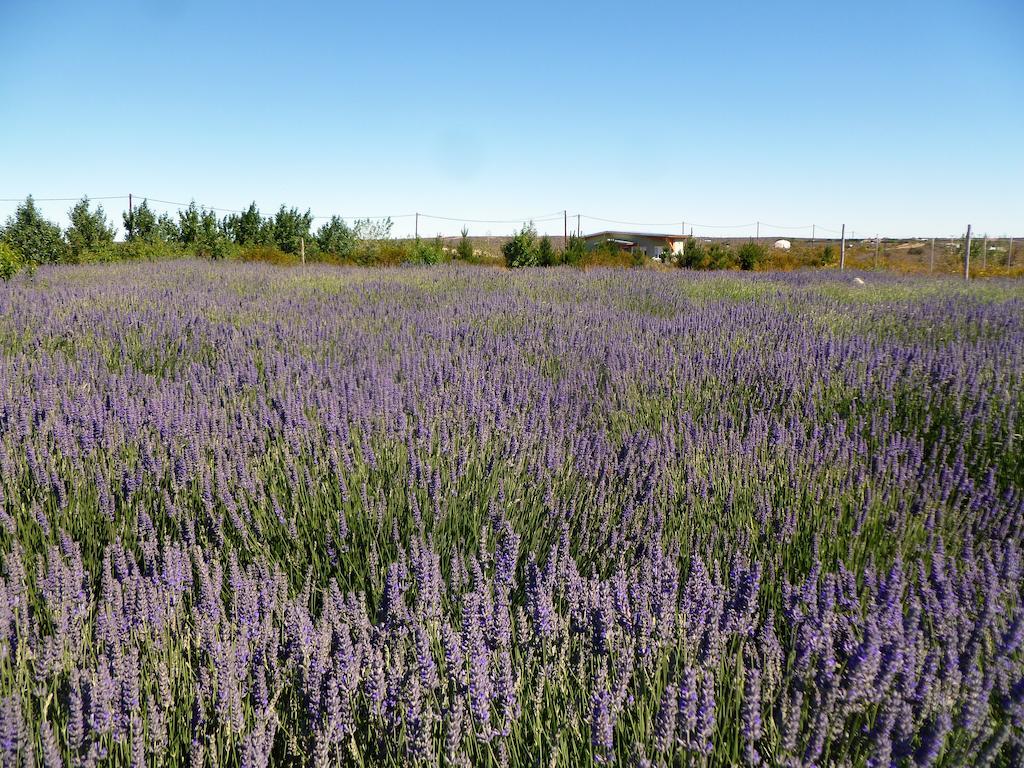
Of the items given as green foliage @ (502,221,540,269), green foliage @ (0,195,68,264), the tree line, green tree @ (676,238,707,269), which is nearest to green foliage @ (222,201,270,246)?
the tree line

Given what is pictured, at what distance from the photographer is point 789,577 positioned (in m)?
2.25

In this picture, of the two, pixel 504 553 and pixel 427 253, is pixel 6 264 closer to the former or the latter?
pixel 504 553

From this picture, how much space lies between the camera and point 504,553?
1.90 metres

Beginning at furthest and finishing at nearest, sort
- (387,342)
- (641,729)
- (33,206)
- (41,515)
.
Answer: (33,206), (387,342), (41,515), (641,729)

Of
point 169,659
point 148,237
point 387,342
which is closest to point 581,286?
point 387,342

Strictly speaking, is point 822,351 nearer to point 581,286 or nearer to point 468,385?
point 468,385

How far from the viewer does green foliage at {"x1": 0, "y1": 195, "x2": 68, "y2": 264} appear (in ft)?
76.8

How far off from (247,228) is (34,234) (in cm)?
759

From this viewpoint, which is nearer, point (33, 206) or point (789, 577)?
point (789, 577)

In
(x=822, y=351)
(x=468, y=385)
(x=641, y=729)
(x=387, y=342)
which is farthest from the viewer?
(x=387, y=342)

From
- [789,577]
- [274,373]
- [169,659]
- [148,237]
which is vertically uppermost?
[148,237]

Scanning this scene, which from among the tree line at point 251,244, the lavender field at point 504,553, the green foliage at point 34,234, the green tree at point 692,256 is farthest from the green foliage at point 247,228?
the lavender field at point 504,553

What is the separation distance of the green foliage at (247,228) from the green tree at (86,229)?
4.81m

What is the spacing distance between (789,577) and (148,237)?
94.7 ft
